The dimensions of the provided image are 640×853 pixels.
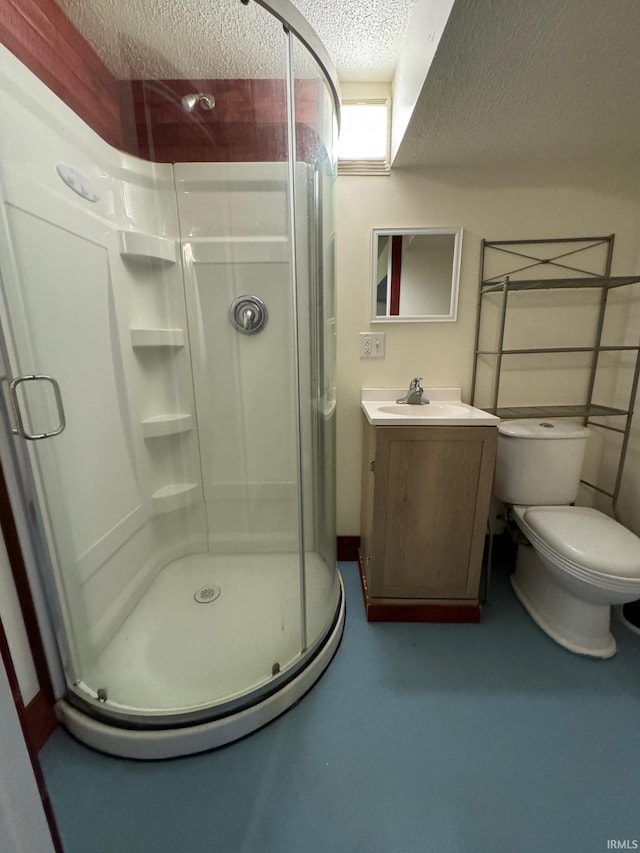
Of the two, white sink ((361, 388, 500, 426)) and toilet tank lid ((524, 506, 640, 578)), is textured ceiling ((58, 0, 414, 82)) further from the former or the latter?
toilet tank lid ((524, 506, 640, 578))

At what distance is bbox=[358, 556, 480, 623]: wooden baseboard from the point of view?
1.41 metres

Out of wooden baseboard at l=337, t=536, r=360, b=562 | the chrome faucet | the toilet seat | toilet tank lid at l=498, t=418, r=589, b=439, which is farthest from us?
wooden baseboard at l=337, t=536, r=360, b=562

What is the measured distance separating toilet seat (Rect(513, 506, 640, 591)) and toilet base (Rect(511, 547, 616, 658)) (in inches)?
7.0

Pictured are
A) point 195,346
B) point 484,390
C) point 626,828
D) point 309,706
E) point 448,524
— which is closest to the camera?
point 626,828

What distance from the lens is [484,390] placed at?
166cm

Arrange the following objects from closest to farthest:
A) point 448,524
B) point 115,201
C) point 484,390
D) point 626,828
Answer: point 626,828 → point 115,201 → point 448,524 → point 484,390

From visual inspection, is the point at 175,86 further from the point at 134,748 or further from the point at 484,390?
the point at 134,748

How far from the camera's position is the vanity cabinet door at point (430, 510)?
4.18 feet

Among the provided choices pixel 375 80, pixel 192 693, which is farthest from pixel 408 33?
pixel 192 693

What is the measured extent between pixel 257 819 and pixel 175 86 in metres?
2.28

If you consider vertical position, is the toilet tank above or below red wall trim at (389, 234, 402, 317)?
below

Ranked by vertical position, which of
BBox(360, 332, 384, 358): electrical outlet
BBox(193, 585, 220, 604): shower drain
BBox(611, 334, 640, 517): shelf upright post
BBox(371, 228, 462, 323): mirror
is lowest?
BBox(193, 585, 220, 604): shower drain

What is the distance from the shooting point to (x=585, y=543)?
1.22 m

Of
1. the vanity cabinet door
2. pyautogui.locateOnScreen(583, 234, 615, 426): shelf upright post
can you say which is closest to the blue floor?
the vanity cabinet door
